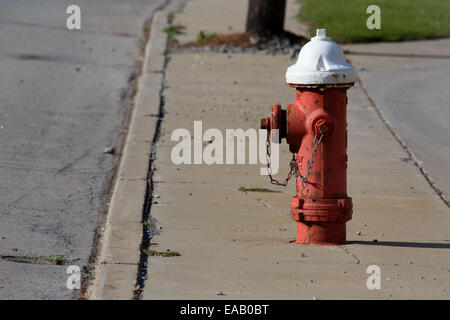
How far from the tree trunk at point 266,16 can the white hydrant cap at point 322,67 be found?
9.39 meters

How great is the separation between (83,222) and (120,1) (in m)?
16.2

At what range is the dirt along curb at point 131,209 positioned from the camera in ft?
17.1

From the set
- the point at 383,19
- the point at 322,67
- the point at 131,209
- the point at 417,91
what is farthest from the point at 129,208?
the point at 383,19

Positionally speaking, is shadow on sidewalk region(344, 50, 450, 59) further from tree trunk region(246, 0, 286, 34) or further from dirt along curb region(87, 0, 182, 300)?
dirt along curb region(87, 0, 182, 300)

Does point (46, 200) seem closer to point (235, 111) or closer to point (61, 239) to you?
point (61, 239)

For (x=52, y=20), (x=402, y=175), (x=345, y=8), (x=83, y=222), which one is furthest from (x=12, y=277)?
(x=345, y=8)

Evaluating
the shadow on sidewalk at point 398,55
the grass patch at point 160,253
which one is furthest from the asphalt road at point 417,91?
the grass patch at point 160,253

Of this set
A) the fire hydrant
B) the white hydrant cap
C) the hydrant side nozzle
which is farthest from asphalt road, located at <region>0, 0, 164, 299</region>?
the white hydrant cap

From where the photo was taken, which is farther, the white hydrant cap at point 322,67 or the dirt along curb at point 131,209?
the white hydrant cap at point 322,67

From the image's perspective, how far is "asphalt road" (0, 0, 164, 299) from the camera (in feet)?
19.8

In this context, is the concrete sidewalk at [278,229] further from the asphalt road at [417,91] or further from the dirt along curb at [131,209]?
the asphalt road at [417,91]

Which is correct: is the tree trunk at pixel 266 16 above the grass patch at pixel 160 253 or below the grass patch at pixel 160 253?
above

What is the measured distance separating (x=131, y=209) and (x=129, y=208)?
37mm

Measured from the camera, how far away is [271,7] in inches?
593
